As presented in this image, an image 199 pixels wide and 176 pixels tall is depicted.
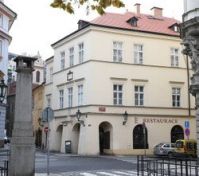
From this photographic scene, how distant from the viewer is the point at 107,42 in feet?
138

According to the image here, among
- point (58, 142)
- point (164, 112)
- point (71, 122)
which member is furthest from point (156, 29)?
point (58, 142)

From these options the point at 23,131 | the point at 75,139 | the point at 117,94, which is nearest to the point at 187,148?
the point at 117,94

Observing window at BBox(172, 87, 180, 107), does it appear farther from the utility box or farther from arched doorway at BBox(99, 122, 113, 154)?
the utility box

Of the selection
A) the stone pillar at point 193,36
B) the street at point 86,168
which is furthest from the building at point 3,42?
the stone pillar at point 193,36

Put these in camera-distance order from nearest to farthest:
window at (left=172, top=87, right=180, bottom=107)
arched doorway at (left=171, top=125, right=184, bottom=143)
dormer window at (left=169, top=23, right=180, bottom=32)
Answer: arched doorway at (left=171, top=125, right=184, bottom=143), window at (left=172, top=87, right=180, bottom=107), dormer window at (left=169, top=23, right=180, bottom=32)

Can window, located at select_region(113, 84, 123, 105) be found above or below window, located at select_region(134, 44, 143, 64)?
below

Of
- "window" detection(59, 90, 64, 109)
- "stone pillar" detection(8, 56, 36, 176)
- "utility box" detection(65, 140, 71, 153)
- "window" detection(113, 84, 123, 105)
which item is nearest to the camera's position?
"stone pillar" detection(8, 56, 36, 176)

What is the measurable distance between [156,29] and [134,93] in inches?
300

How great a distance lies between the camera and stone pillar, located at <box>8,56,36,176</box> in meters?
14.4

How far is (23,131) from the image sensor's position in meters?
14.7

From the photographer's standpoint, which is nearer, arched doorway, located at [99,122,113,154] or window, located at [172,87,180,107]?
arched doorway, located at [99,122,113,154]

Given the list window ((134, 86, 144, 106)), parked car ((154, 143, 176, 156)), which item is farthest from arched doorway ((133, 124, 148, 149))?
parked car ((154, 143, 176, 156))

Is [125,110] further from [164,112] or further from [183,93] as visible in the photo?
[183,93]

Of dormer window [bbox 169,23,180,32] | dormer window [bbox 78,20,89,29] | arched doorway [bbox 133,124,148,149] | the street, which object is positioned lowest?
the street
